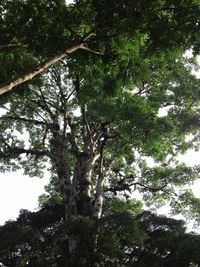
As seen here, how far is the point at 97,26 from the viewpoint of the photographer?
7.58 metres

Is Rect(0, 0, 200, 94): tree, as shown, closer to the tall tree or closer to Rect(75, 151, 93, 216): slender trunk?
the tall tree

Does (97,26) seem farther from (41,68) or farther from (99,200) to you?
(99,200)

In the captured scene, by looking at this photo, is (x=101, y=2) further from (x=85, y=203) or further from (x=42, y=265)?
(x=85, y=203)

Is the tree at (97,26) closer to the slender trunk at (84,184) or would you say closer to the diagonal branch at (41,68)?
the diagonal branch at (41,68)

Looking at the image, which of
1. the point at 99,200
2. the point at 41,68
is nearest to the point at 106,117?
the point at 99,200

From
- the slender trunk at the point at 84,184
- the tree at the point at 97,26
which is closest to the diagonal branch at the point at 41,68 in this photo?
the tree at the point at 97,26

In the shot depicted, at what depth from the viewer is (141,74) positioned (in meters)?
8.59

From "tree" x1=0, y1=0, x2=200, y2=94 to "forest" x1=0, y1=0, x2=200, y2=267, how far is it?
22mm

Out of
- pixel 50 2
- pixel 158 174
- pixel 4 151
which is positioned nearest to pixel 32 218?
pixel 4 151

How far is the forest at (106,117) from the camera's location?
7.47 m

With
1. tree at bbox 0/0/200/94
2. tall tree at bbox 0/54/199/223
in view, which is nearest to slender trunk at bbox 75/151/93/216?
tall tree at bbox 0/54/199/223

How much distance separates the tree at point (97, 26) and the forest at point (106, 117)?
0.07 feet

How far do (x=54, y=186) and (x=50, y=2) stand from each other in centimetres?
1360

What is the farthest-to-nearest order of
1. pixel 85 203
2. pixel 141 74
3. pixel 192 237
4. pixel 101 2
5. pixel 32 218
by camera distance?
pixel 32 218, pixel 85 203, pixel 192 237, pixel 141 74, pixel 101 2
